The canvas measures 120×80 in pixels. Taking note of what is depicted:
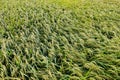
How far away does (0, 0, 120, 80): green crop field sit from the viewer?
3.22 meters

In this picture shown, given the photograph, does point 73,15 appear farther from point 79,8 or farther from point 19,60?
point 19,60

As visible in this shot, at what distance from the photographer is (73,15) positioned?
5.53 metres

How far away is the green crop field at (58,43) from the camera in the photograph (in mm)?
3219

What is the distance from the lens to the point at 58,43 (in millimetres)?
3875

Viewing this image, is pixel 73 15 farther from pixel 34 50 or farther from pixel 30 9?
pixel 34 50

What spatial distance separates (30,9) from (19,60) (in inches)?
98.8

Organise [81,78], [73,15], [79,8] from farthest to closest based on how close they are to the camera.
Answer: [79,8] → [73,15] → [81,78]

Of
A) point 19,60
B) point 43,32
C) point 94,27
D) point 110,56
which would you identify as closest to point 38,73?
point 19,60

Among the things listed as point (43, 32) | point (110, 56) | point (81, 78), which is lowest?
point (81, 78)

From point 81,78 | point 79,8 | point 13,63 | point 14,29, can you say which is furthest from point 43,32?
point 79,8

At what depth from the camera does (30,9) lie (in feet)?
18.7

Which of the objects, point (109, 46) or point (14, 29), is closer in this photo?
point (109, 46)

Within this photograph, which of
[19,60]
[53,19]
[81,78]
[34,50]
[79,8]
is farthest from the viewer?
[79,8]

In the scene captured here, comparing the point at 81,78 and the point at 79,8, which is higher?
the point at 79,8
